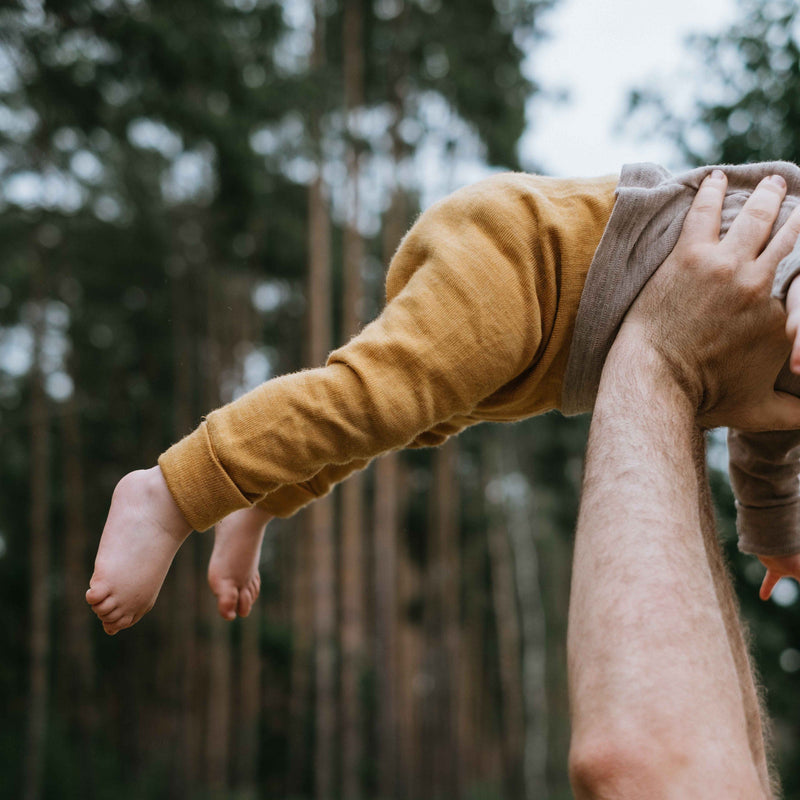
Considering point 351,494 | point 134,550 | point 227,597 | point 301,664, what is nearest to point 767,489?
point 227,597

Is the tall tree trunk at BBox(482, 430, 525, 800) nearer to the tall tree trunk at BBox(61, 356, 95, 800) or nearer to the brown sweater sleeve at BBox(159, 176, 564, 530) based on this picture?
the tall tree trunk at BBox(61, 356, 95, 800)

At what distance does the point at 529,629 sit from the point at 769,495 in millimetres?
18599

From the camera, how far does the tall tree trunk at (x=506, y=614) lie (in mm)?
16641

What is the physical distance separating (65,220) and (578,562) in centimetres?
1000

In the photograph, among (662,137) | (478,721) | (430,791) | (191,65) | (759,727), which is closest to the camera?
(759,727)

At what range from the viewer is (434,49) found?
1149 centimetres

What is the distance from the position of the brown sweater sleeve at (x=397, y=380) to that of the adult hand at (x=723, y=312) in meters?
0.17

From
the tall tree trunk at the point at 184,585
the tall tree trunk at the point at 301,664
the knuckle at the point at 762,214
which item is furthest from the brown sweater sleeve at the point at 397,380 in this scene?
the tall tree trunk at the point at 184,585

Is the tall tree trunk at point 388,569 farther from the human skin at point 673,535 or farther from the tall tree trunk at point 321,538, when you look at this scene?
the human skin at point 673,535

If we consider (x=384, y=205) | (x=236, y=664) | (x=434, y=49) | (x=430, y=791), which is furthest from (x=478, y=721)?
(x=434, y=49)

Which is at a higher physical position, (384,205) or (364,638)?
(384,205)

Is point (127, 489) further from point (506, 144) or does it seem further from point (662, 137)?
point (506, 144)

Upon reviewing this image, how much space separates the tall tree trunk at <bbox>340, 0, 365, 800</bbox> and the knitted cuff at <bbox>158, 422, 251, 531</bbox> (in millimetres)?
8296

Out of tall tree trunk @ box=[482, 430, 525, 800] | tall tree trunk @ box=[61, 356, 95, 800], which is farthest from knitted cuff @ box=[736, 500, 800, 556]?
tall tree trunk @ box=[482, 430, 525, 800]
